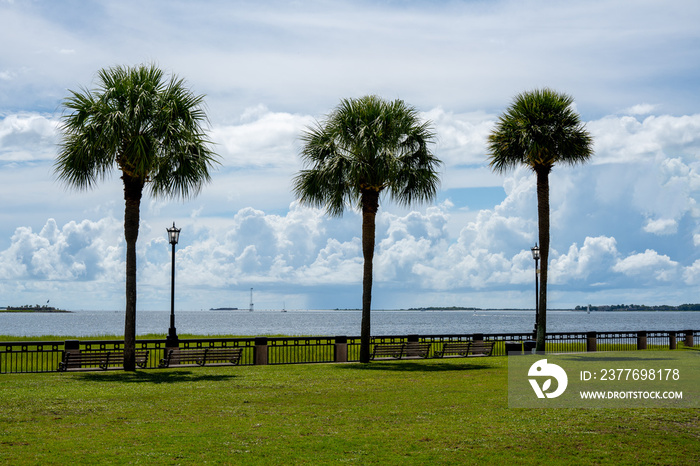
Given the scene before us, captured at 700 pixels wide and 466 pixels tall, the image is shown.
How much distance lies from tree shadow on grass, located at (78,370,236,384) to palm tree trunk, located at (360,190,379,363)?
6.79 meters

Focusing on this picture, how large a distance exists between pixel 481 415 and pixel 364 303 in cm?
1381

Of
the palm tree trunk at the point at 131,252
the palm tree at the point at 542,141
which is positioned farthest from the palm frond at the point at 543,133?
the palm tree trunk at the point at 131,252

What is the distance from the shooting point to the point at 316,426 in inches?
482

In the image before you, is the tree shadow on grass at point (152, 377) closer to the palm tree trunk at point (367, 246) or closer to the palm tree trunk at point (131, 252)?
the palm tree trunk at point (131, 252)

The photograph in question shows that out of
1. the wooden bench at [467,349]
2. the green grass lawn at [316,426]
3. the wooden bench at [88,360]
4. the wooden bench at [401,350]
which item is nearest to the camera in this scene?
the green grass lawn at [316,426]

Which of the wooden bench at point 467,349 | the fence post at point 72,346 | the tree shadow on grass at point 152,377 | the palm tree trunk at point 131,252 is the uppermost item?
the palm tree trunk at point 131,252

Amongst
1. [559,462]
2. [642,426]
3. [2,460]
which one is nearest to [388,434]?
[559,462]

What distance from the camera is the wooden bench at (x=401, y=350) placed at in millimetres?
28425

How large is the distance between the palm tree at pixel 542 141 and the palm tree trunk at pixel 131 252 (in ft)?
51.2

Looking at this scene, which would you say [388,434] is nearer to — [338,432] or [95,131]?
[338,432]

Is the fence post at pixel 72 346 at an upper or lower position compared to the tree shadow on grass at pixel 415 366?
upper

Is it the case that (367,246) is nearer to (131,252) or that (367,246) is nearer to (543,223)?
(543,223)

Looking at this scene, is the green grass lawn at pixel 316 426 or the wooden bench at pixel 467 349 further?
the wooden bench at pixel 467 349

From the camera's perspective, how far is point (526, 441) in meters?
10.9
